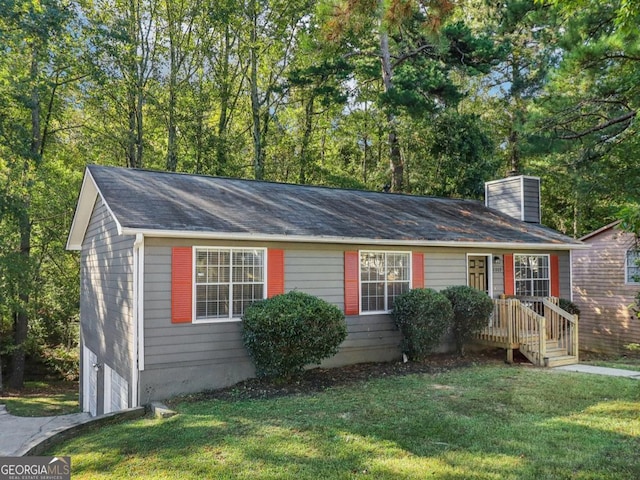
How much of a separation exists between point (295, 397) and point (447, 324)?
376cm

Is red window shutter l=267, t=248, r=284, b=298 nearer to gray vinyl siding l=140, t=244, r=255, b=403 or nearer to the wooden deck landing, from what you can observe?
gray vinyl siding l=140, t=244, r=255, b=403

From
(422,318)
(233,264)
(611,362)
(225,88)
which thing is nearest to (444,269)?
(422,318)

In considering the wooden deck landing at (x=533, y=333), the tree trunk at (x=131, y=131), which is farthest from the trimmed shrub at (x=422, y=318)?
the tree trunk at (x=131, y=131)

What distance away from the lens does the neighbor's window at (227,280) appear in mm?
7625

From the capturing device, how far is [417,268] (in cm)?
970

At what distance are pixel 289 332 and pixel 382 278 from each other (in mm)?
2984

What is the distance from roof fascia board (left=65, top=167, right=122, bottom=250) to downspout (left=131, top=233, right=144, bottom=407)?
2049 mm

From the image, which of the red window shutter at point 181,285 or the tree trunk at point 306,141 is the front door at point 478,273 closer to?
the red window shutter at point 181,285

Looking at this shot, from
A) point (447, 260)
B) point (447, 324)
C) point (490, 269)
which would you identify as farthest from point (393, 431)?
point (490, 269)

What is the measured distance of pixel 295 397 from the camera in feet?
22.4

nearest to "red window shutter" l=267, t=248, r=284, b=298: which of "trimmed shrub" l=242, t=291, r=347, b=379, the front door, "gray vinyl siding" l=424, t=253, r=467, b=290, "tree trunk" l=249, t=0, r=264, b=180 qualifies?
"trimmed shrub" l=242, t=291, r=347, b=379

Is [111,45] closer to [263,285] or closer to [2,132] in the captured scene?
[2,132]

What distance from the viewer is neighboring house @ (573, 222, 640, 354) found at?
1351cm
